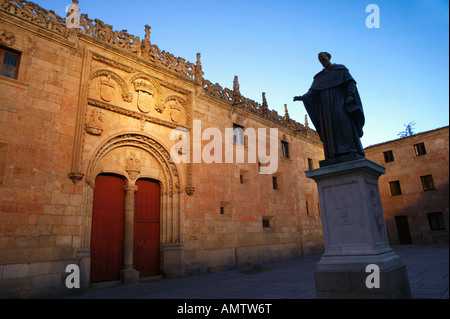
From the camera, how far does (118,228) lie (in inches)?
400

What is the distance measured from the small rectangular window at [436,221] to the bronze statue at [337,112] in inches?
924

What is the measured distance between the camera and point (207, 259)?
11.8 m

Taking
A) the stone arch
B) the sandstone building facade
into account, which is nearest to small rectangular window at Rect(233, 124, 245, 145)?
the sandstone building facade

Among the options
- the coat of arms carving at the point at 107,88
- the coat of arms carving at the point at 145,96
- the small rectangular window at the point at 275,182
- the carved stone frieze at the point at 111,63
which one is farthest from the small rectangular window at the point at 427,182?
the coat of arms carving at the point at 107,88

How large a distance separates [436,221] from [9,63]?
95.0ft

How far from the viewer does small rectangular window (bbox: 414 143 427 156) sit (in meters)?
24.6

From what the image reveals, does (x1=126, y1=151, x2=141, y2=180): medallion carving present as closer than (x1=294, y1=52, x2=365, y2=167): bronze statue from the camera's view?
No

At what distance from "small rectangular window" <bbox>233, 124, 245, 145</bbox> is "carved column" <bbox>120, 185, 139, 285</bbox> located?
21.5 ft

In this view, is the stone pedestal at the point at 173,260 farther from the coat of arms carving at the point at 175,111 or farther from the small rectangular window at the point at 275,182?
the small rectangular window at the point at 275,182

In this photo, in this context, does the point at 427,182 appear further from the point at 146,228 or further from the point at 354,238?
the point at 354,238

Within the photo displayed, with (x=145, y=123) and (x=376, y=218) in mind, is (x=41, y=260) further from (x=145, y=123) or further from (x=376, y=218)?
(x=376, y=218)

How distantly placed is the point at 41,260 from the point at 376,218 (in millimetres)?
8191

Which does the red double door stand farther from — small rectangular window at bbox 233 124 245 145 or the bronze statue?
the bronze statue

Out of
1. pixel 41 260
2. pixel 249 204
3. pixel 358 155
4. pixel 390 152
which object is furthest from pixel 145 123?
pixel 390 152
